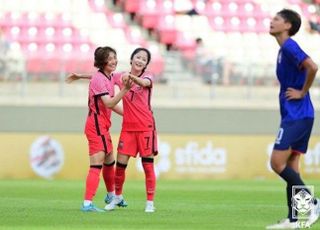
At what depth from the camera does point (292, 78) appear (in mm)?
10125

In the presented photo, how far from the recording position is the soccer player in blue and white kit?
9.95 metres

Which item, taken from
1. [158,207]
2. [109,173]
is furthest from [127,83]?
[158,207]

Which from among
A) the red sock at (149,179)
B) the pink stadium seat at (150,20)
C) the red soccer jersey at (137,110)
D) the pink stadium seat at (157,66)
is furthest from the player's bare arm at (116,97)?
the pink stadium seat at (150,20)

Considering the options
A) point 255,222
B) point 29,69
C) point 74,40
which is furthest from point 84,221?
point 74,40

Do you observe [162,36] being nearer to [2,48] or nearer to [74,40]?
[74,40]

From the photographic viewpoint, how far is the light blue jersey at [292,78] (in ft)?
32.8

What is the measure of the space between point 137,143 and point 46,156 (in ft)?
33.8

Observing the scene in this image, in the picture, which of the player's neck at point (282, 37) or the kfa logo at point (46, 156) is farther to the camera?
the kfa logo at point (46, 156)

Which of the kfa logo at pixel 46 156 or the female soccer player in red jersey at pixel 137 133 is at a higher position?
the female soccer player in red jersey at pixel 137 133

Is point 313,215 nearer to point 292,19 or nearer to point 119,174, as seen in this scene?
point 292,19

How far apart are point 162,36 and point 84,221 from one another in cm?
1788

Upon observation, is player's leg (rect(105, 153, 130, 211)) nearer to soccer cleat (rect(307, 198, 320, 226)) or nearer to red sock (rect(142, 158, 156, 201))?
red sock (rect(142, 158, 156, 201))

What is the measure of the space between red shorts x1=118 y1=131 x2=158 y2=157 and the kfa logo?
33.4 feet

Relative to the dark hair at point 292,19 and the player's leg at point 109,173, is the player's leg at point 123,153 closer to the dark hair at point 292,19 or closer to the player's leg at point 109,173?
the player's leg at point 109,173
